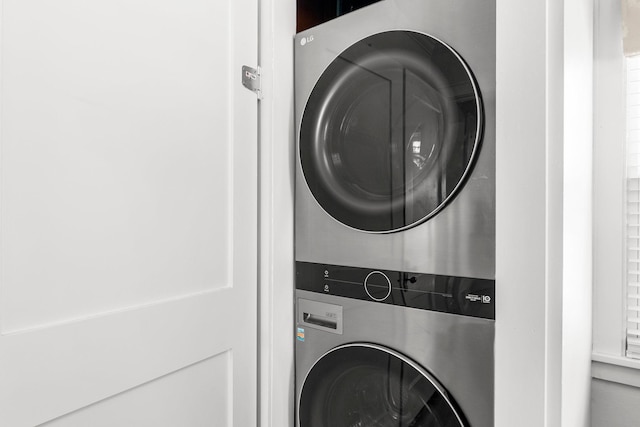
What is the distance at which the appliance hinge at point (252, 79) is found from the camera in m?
1.16

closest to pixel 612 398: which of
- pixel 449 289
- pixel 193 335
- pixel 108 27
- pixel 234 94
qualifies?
pixel 449 289

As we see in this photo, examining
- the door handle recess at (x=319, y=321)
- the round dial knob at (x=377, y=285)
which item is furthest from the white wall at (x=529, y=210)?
the door handle recess at (x=319, y=321)

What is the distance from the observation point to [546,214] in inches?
31.2

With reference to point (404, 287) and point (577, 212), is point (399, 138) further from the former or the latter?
point (577, 212)

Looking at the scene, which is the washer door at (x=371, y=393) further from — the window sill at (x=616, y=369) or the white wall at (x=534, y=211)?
the window sill at (x=616, y=369)

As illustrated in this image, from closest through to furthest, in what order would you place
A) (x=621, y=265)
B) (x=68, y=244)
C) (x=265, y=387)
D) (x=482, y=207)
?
(x=68, y=244) < (x=482, y=207) < (x=265, y=387) < (x=621, y=265)

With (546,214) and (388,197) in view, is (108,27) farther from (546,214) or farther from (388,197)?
(546,214)

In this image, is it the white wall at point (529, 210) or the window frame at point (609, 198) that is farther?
the window frame at point (609, 198)

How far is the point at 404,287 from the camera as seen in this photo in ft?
3.29

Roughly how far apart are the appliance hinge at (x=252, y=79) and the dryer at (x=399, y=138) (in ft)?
0.42

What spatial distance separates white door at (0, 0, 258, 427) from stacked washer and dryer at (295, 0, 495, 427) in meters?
0.21

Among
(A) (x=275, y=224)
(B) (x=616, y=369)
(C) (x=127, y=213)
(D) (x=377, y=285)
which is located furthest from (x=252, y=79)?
(B) (x=616, y=369)

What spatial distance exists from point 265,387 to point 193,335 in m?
0.37

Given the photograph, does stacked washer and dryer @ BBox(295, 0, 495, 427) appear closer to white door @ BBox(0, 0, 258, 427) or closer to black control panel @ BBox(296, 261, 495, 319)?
black control panel @ BBox(296, 261, 495, 319)
